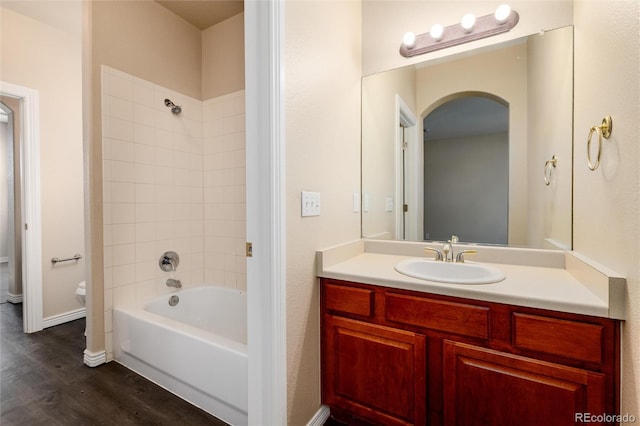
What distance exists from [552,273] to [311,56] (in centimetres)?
156

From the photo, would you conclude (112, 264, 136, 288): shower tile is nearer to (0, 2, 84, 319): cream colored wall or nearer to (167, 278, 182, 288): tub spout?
(167, 278, 182, 288): tub spout

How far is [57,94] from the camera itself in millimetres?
2576

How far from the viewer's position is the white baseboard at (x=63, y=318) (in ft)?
8.11

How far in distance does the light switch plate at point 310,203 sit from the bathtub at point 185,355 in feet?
2.51

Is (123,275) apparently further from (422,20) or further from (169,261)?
(422,20)

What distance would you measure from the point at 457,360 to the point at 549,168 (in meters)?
1.11

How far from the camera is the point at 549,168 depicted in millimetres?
1443

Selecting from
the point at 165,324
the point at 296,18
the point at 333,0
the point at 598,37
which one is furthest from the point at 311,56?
the point at 165,324

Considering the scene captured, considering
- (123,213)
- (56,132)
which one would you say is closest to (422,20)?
(123,213)

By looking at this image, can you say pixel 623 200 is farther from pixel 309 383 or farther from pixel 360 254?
pixel 309 383

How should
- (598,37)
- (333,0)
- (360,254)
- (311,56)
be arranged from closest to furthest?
(598,37)
(311,56)
(333,0)
(360,254)

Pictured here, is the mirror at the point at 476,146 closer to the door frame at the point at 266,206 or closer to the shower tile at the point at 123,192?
the door frame at the point at 266,206

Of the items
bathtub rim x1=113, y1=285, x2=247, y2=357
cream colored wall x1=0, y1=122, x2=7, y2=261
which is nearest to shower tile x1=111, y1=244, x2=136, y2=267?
bathtub rim x1=113, y1=285, x2=247, y2=357

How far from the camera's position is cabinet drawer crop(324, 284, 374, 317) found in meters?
1.30
